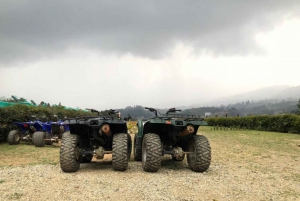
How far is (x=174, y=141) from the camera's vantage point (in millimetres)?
8523

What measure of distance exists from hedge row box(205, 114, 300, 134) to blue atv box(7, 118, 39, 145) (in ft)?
73.6

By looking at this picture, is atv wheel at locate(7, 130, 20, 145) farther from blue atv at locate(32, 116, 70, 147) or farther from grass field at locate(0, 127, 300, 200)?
grass field at locate(0, 127, 300, 200)

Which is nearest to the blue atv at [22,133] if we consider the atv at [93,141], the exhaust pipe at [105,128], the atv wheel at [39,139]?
the atv wheel at [39,139]

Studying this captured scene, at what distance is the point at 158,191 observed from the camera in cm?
587

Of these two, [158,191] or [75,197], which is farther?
[158,191]

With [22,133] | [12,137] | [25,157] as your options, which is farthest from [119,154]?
[22,133]

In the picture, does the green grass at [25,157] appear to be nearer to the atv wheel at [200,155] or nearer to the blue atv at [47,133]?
the blue atv at [47,133]

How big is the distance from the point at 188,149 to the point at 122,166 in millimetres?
2104

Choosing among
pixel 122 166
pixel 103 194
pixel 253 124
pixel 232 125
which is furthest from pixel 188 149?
pixel 232 125

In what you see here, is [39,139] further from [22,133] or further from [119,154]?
[119,154]

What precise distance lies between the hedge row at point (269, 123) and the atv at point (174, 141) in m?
21.5

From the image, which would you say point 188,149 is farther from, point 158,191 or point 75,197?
point 75,197

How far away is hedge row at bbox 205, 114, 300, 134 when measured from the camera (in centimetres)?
2694

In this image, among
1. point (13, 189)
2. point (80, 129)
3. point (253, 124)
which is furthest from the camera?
point (253, 124)
